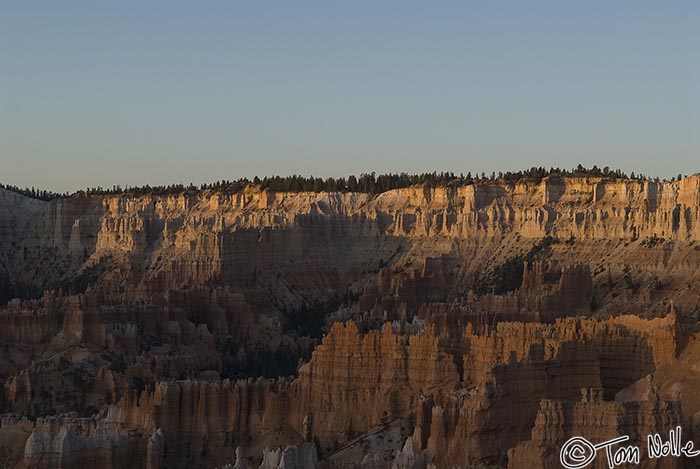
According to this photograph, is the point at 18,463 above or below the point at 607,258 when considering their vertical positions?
below

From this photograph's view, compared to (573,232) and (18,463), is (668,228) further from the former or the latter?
(18,463)

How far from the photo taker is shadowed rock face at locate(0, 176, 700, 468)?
68750mm

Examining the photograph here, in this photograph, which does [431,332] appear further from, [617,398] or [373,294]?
[373,294]

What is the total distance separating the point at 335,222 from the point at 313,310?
1065 inches

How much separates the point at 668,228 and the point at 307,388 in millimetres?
62659

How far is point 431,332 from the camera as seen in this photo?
271ft

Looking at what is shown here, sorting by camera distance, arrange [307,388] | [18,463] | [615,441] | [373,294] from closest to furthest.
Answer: [615,441] → [18,463] → [307,388] → [373,294]

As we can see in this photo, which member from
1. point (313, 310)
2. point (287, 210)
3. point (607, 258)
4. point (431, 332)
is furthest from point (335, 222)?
point (431, 332)

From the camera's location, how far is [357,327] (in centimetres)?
8481

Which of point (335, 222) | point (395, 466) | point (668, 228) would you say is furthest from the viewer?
point (335, 222)

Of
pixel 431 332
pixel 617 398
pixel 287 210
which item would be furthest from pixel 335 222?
pixel 617 398

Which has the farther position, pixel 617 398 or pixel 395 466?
pixel 617 398

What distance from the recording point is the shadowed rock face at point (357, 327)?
68750mm

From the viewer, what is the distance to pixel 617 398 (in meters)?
66.6
